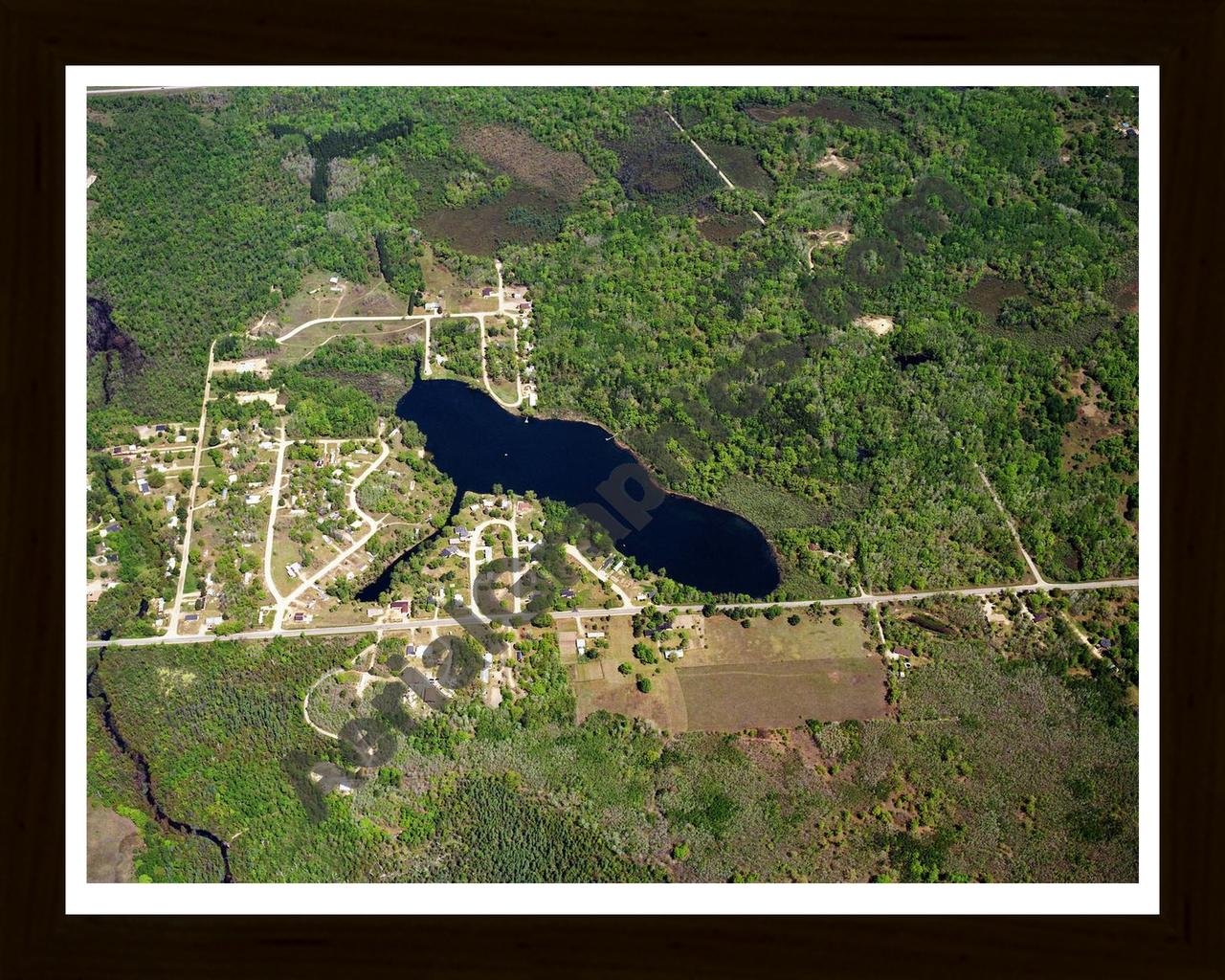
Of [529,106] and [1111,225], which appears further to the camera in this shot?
[529,106]

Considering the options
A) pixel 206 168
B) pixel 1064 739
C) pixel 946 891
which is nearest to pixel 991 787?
pixel 1064 739

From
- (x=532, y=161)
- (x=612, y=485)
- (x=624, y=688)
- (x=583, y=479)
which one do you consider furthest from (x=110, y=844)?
(x=532, y=161)

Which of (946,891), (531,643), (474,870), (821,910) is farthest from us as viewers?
(531,643)

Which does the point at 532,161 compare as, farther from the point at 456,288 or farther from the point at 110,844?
the point at 110,844

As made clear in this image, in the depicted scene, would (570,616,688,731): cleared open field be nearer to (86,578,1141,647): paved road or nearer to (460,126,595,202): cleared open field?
(86,578,1141,647): paved road

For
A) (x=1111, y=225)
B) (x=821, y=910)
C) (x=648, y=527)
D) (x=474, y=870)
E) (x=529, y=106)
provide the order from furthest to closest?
Result: (x=529, y=106), (x=1111, y=225), (x=648, y=527), (x=474, y=870), (x=821, y=910)
